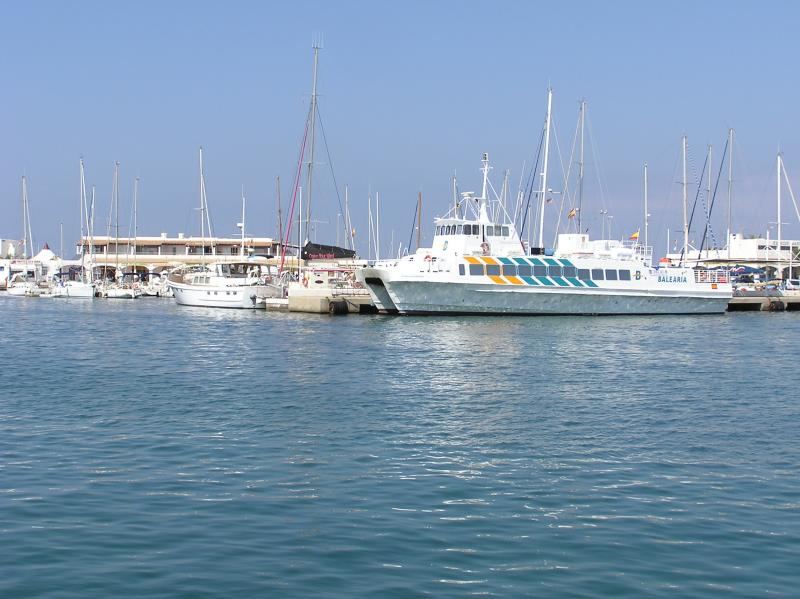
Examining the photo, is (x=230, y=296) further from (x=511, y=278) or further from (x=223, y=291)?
(x=511, y=278)

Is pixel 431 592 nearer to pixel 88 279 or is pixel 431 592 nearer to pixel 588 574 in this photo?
pixel 588 574

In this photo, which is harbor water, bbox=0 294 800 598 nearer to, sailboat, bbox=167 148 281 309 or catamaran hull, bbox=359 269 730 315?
catamaran hull, bbox=359 269 730 315

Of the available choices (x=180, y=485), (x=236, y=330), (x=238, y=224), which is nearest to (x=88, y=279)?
(x=238, y=224)

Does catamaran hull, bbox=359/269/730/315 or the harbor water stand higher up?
catamaran hull, bbox=359/269/730/315

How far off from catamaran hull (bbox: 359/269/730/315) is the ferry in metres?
0.06

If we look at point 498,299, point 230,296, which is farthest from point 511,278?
point 230,296

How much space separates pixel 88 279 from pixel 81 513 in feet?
314

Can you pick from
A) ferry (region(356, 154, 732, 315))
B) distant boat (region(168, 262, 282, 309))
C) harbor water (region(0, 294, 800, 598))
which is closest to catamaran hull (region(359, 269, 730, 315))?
ferry (region(356, 154, 732, 315))

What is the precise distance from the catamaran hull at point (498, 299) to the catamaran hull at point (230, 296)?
14203mm

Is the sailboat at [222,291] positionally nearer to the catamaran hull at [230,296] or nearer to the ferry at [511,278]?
the catamaran hull at [230,296]

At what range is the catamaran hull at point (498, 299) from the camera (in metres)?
56.8

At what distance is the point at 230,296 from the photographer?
7200cm

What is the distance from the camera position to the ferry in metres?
56.7

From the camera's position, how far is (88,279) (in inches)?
4122
